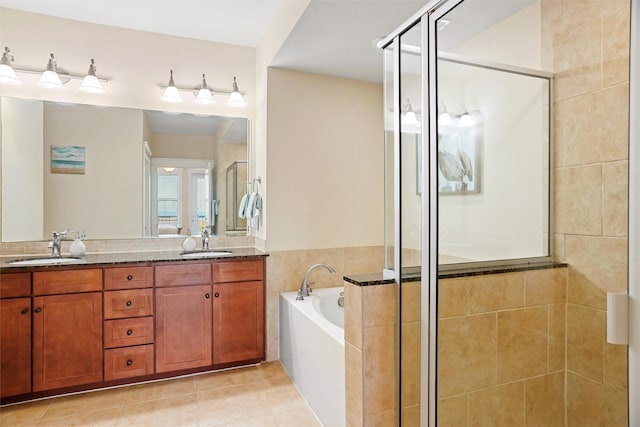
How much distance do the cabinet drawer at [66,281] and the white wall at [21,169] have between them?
1.85 feet

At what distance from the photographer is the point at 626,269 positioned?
0.96 meters

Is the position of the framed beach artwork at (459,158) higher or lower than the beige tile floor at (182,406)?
higher

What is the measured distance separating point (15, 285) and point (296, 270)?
6.08 ft

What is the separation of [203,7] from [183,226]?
168 centimetres

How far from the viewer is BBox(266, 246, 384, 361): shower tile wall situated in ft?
9.86

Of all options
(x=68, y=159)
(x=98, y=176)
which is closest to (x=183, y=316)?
(x=98, y=176)

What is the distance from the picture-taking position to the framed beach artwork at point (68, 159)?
9.32 ft

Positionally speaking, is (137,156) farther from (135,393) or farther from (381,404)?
(381,404)

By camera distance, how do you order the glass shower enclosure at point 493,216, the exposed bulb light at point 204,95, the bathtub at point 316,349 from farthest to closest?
the exposed bulb light at point 204,95 → the bathtub at point 316,349 → the glass shower enclosure at point 493,216

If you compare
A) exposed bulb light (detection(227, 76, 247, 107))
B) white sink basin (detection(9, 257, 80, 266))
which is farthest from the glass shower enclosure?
white sink basin (detection(9, 257, 80, 266))

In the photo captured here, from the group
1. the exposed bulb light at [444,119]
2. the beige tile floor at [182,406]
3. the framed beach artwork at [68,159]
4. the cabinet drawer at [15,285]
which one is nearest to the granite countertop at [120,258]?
the cabinet drawer at [15,285]

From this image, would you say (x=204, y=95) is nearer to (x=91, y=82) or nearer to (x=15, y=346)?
(x=91, y=82)

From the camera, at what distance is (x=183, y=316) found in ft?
8.89

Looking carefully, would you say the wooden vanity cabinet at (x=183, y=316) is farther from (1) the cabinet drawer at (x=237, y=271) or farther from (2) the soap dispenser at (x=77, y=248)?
(2) the soap dispenser at (x=77, y=248)
